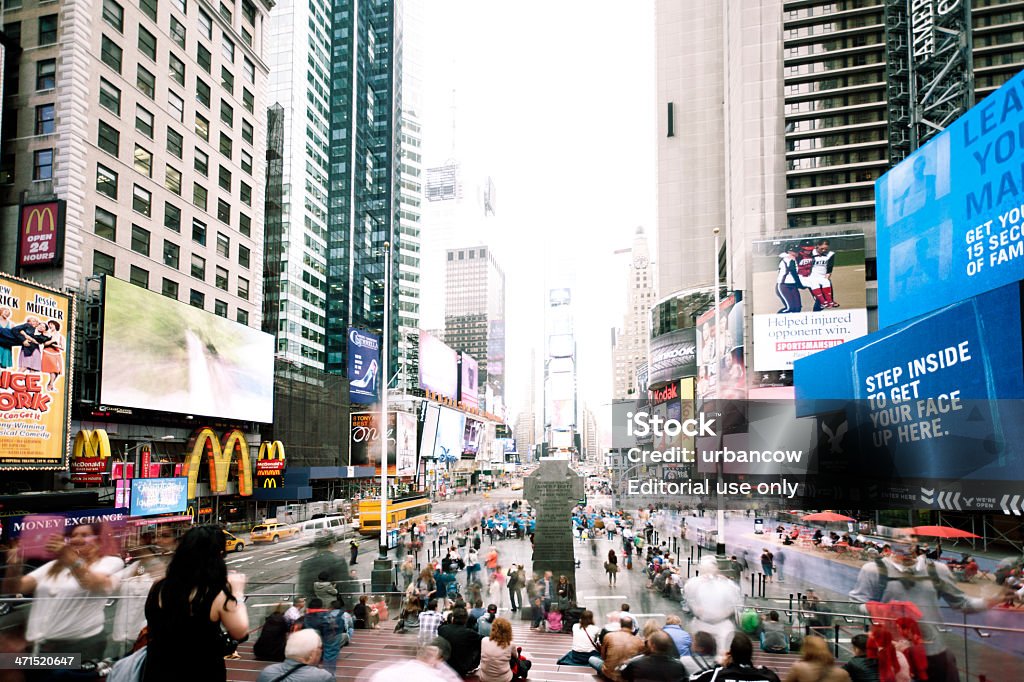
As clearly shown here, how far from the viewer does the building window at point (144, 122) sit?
36156 mm

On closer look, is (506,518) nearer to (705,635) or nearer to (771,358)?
(771,358)

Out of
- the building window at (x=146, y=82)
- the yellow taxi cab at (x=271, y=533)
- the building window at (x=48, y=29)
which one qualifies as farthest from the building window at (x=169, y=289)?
the yellow taxi cab at (x=271, y=533)

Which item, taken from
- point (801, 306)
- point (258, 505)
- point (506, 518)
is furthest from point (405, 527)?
point (801, 306)

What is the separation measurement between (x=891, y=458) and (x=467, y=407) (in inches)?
3341

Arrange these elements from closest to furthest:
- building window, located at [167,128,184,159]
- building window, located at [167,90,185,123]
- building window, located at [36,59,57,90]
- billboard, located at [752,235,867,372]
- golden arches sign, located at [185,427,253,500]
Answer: building window, located at [36,59,57,90]
golden arches sign, located at [185,427,253,500]
building window, located at [167,128,184,159]
building window, located at [167,90,185,123]
billboard, located at [752,235,867,372]

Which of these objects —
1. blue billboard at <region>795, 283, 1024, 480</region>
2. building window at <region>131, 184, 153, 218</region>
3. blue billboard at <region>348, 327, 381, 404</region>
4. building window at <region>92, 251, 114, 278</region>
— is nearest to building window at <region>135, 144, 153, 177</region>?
building window at <region>131, 184, 153, 218</region>

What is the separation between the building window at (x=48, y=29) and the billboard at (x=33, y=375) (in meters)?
13.3

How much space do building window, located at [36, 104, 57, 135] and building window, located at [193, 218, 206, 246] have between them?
9446 millimetres

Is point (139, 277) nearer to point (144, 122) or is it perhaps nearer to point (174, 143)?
point (144, 122)

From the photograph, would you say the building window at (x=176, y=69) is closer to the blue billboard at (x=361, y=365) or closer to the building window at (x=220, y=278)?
the building window at (x=220, y=278)

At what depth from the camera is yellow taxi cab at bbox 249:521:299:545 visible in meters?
38.6

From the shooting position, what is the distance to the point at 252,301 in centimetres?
4656

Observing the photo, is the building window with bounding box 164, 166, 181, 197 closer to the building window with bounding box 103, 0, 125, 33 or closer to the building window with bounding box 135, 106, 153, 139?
the building window with bounding box 135, 106, 153, 139

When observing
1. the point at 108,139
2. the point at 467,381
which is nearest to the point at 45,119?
the point at 108,139
